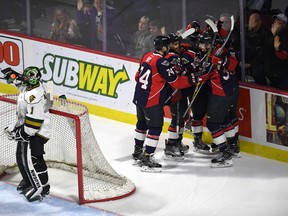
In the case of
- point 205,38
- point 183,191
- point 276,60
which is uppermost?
point 205,38

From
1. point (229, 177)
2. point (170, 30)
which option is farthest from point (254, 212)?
point (170, 30)

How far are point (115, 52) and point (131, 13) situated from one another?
46 cm

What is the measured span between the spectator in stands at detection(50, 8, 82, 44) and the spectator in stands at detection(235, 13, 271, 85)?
202 cm

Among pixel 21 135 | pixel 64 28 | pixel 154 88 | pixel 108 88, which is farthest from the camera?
pixel 64 28

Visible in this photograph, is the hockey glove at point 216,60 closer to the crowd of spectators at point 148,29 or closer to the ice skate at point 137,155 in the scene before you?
the crowd of spectators at point 148,29

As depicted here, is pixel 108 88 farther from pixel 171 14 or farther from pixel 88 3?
pixel 171 14

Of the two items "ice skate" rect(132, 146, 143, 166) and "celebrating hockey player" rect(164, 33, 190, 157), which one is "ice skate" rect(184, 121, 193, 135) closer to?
"celebrating hockey player" rect(164, 33, 190, 157)

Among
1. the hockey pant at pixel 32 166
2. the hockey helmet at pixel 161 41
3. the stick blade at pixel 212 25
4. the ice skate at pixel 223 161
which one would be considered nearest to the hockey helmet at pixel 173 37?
the hockey helmet at pixel 161 41

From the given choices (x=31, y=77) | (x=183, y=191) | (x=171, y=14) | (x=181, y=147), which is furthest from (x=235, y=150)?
(x=31, y=77)

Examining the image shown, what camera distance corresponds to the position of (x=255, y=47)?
31.5 feet

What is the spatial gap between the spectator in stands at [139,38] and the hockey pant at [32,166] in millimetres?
2134

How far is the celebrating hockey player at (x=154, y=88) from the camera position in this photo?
9055mm

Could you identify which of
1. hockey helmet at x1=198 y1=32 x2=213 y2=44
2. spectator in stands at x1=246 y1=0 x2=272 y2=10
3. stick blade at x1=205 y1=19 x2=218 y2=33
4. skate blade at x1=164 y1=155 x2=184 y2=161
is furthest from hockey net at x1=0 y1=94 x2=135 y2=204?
spectator in stands at x1=246 y1=0 x2=272 y2=10

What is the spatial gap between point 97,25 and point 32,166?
2495 millimetres
